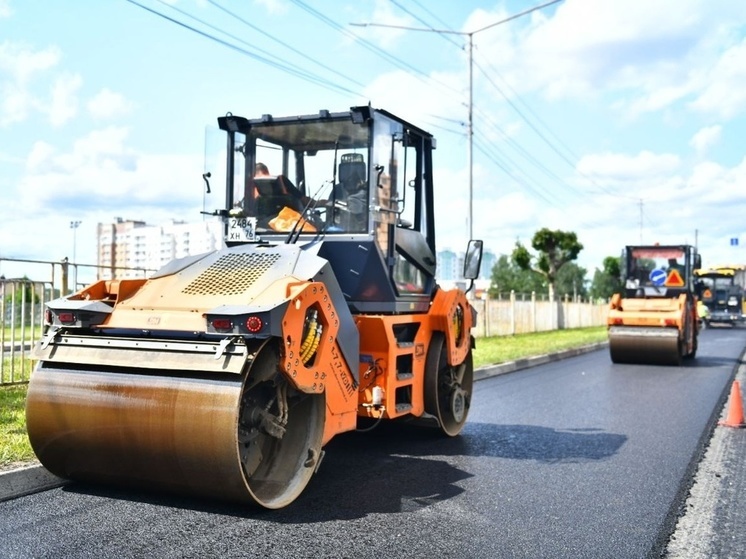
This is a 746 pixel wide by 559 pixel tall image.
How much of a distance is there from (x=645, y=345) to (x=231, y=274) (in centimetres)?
1230

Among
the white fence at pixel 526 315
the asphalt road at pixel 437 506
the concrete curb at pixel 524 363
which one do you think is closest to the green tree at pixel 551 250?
the white fence at pixel 526 315

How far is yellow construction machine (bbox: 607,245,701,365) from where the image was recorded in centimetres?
1603

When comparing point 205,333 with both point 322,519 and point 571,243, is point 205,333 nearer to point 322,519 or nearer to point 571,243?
point 322,519

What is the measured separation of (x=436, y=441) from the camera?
24.9 feet

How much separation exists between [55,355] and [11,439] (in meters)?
1.64

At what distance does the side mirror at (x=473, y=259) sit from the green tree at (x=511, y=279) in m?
77.0

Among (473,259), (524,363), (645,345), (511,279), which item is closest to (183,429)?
(473,259)

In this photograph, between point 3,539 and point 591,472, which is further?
point 591,472

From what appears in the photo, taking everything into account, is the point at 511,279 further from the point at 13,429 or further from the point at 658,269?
the point at 13,429

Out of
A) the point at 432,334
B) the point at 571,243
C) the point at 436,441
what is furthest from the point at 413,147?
the point at 571,243

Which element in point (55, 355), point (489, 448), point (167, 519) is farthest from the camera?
point (489, 448)

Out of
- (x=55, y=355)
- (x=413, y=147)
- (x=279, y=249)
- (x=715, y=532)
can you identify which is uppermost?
(x=413, y=147)

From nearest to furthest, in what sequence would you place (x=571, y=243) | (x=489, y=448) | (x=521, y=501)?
(x=521, y=501) < (x=489, y=448) < (x=571, y=243)

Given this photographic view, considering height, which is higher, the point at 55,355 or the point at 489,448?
the point at 55,355
